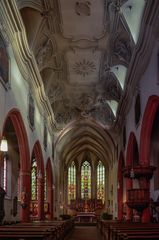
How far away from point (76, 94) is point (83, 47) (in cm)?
706

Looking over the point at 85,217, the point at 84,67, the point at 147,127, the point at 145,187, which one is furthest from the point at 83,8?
the point at 85,217

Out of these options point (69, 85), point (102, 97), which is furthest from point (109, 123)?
point (69, 85)

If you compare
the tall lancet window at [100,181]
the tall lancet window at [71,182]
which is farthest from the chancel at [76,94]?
the tall lancet window at [100,181]

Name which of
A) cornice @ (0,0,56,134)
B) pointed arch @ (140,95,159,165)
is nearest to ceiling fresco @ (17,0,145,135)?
cornice @ (0,0,56,134)

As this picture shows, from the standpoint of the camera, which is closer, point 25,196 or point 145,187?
point 145,187

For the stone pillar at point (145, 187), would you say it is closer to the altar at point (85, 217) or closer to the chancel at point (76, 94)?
the chancel at point (76, 94)

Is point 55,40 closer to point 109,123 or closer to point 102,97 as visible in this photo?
point 102,97

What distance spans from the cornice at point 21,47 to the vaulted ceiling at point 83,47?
764mm

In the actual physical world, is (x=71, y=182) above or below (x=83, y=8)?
below

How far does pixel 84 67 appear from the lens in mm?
22734

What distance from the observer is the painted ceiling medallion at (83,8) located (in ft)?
53.2

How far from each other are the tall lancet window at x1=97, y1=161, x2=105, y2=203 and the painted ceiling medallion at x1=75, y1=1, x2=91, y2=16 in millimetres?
29878

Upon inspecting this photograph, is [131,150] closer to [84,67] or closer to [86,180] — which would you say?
[84,67]

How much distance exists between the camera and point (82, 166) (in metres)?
46.3
